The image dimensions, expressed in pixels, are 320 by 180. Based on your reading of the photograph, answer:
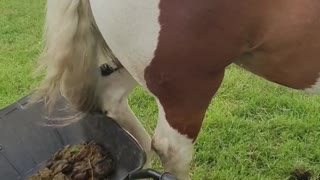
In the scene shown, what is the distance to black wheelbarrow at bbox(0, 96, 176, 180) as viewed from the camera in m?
1.72

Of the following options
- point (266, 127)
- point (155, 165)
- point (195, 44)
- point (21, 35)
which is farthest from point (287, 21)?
point (21, 35)

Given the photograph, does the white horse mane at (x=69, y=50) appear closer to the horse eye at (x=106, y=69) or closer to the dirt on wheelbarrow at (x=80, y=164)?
the horse eye at (x=106, y=69)

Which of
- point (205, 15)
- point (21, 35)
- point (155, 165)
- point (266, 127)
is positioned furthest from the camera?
point (21, 35)

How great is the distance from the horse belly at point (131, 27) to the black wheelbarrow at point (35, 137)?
0.38m

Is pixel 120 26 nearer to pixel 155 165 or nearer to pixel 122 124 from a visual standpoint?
pixel 122 124

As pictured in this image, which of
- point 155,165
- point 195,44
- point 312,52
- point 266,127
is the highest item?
point 195,44

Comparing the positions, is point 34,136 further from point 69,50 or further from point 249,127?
point 249,127

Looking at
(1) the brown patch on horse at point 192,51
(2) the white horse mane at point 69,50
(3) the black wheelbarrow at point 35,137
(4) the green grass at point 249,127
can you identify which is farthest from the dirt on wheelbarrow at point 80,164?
(4) the green grass at point 249,127

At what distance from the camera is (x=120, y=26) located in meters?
1.32

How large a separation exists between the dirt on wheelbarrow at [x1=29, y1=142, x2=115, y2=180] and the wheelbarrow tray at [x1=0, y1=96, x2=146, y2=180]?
0.11 feet

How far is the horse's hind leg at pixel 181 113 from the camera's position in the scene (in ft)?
4.44

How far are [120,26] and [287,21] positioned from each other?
15.0 inches

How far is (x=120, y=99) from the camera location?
1.71 m

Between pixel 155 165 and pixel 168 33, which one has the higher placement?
pixel 168 33
